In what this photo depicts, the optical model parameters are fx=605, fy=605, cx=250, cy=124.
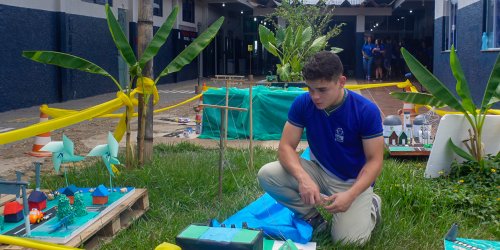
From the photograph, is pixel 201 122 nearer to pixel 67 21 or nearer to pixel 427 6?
pixel 67 21

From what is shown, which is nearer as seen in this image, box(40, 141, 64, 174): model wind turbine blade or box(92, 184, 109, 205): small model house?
box(92, 184, 109, 205): small model house

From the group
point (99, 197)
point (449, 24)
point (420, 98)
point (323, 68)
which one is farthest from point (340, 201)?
point (449, 24)

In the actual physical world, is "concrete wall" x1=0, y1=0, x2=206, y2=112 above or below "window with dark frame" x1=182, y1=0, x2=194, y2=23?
below

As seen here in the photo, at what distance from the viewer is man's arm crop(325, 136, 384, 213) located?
4234 millimetres

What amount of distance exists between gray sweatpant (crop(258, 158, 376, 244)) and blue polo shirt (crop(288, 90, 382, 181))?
9 cm

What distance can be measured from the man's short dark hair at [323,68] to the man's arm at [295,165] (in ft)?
1.97

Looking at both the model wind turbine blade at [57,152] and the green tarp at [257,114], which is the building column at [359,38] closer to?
the green tarp at [257,114]

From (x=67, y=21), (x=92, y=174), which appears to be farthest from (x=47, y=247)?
(x=67, y=21)

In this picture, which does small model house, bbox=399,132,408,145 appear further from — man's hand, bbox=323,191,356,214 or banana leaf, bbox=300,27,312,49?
banana leaf, bbox=300,27,312,49

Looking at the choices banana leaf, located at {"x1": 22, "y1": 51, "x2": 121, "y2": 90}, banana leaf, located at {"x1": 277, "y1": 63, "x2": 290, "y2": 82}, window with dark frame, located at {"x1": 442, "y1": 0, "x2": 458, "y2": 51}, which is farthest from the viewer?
window with dark frame, located at {"x1": 442, "y1": 0, "x2": 458, "y2": 51}

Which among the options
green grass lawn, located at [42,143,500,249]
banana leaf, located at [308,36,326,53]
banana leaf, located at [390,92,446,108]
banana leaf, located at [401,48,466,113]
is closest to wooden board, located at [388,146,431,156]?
green grass lawn, located at [42,143,500,249]

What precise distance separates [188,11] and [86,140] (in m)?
20.8

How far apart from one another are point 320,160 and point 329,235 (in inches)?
23.1

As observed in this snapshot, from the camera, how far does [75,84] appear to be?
18375 millimetres
